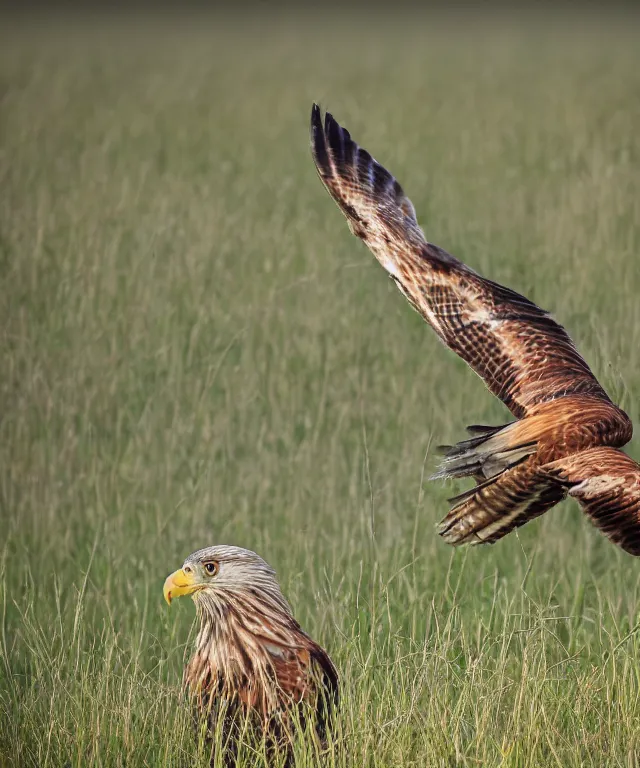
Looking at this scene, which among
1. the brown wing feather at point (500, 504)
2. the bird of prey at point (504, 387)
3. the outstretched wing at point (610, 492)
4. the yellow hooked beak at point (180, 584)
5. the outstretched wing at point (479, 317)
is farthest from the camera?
the outstretched wing at point (479, 317)

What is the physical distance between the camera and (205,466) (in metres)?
7.45

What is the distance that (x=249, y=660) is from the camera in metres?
4.65

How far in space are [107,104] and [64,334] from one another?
8901mm

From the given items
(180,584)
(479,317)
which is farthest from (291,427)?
(180,584)

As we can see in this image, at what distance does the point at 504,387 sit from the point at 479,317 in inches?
12.3

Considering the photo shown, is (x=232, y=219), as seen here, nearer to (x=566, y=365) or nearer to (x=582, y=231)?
(x=582, y=231)

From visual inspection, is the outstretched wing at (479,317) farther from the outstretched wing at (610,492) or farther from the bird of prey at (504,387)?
the outstretched wing at (610,492)

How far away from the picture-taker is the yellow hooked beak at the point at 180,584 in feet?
15.2

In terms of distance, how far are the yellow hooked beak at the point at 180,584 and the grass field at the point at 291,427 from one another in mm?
329

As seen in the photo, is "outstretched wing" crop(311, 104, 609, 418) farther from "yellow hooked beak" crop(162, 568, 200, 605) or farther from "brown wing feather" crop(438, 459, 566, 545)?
"yellow hooked beak" crop(162, 568, 200, 605)

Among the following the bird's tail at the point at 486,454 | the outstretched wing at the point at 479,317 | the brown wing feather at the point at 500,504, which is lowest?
the brown wing feather at the point at 500,504

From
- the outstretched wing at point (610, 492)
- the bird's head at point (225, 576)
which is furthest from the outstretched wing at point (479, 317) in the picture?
the bird's head at point (225, 576)

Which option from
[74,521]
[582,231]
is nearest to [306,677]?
[74,521]

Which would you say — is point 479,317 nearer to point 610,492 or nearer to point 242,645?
point 610,492
